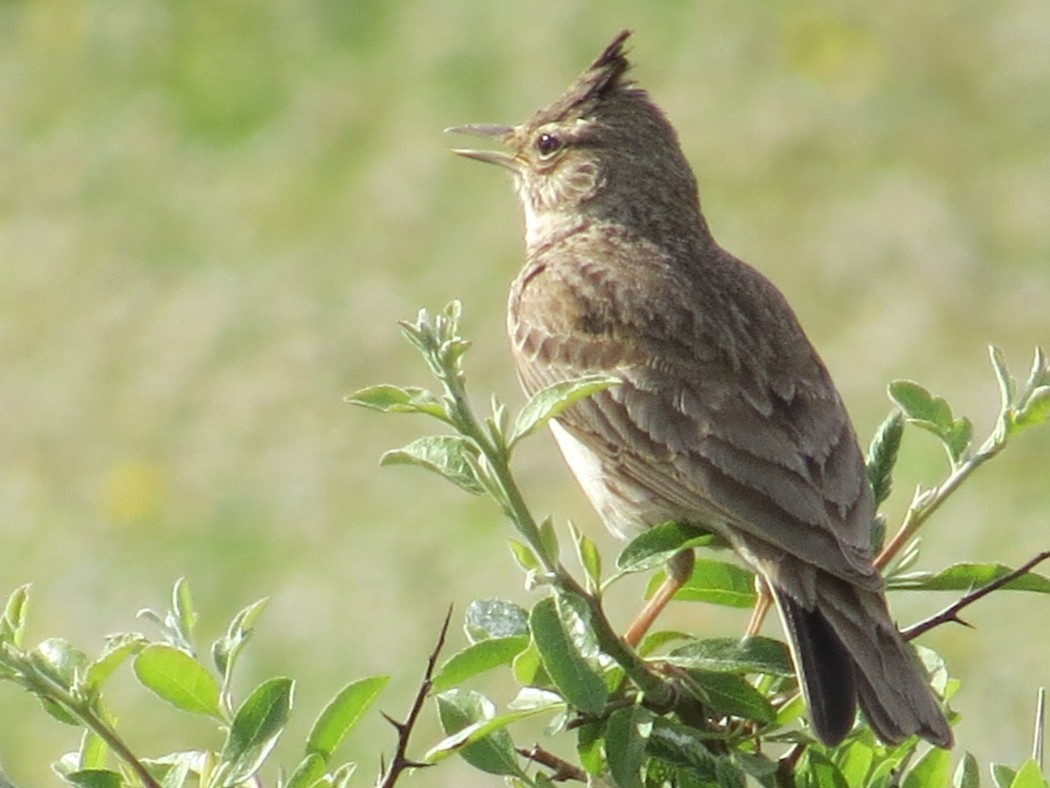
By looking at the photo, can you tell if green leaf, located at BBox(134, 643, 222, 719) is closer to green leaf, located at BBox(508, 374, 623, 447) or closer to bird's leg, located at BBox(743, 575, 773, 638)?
green leaf, located at BBox(508, 374, 623, 447)

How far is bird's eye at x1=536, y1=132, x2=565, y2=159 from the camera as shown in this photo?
20.7 feet

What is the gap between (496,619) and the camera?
274cm

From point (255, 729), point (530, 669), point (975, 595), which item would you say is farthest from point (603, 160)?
point (255, 729)

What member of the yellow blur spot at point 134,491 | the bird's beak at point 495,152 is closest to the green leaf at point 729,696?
the bird's beak at point 495,152

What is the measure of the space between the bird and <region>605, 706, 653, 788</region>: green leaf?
34 centimetres

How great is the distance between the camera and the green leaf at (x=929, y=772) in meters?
2.82

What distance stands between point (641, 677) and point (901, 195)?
9.80 m

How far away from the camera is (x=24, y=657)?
247 cm

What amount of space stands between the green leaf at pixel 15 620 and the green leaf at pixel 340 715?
1.38 feet

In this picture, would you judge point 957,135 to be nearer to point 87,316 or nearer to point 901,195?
point 901,195

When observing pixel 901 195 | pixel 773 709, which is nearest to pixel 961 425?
pixel 773 709

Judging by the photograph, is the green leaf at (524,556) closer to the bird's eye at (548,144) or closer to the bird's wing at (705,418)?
the bird's wing at (705,418)

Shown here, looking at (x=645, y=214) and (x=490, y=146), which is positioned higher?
(x=490, y=146)

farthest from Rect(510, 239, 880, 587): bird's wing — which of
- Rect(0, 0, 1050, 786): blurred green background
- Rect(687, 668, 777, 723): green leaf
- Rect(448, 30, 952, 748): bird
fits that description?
Rect(0, 0, 1050, 786): blurred green background
